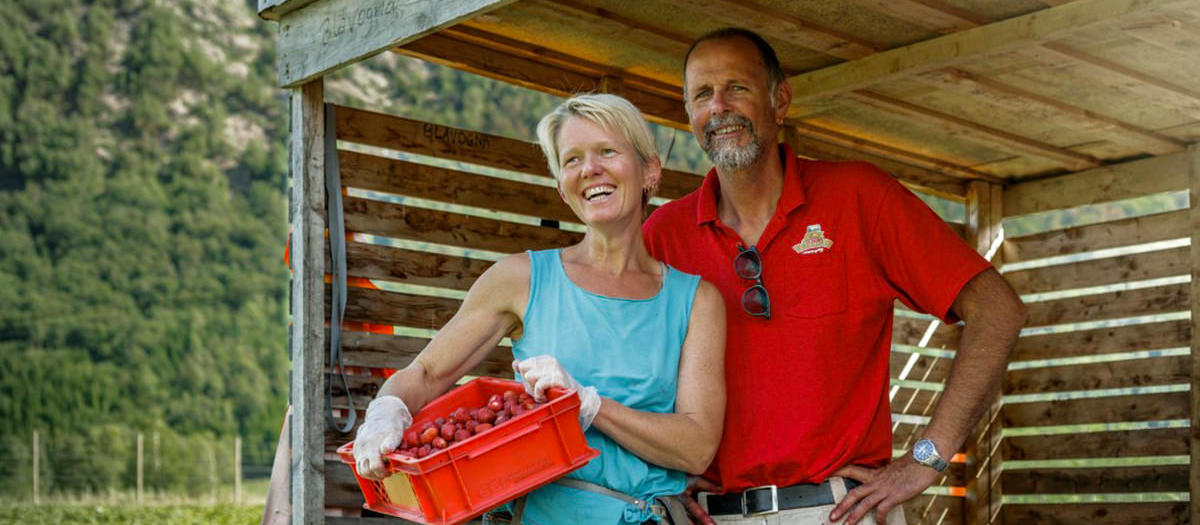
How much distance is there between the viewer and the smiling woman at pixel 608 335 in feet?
9.29

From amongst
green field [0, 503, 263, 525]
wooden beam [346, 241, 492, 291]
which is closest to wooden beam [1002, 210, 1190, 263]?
wooden beam [346, 241, 492, 291]

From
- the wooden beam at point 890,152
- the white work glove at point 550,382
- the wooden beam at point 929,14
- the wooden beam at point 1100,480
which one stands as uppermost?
the wooden beam at point 929,14

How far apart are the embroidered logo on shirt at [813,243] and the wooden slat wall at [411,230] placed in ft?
6.31

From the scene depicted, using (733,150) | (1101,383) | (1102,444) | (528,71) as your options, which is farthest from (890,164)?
(733,150)

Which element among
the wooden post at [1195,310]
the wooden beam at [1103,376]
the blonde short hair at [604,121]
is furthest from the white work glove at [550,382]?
the wooden beam at [1103,376]

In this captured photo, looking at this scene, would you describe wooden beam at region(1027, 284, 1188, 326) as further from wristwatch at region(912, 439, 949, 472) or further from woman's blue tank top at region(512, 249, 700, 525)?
woman's blue tank top at region(512, 249, 700, 525)

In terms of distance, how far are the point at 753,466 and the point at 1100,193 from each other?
4.26 m

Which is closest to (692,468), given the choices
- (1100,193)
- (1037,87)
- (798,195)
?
(798,195)

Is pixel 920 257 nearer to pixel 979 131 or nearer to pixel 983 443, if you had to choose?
pixel 979 131

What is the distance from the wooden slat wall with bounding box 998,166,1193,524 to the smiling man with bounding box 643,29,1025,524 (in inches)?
143

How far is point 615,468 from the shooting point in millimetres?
2857

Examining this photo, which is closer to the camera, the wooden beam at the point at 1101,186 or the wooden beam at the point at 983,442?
the wooden beam at the point at 1101,186

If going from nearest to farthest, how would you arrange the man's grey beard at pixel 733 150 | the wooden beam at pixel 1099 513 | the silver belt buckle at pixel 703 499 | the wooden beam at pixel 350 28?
the silver belt buckle at pixel 703 499, the man's grey beard at pixel 733 150, the wooden beam at pixel 350 28, the wooden beam at pixel 1099 513

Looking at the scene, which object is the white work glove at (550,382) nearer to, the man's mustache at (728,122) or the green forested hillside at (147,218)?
the man's mustache at (728,122)
